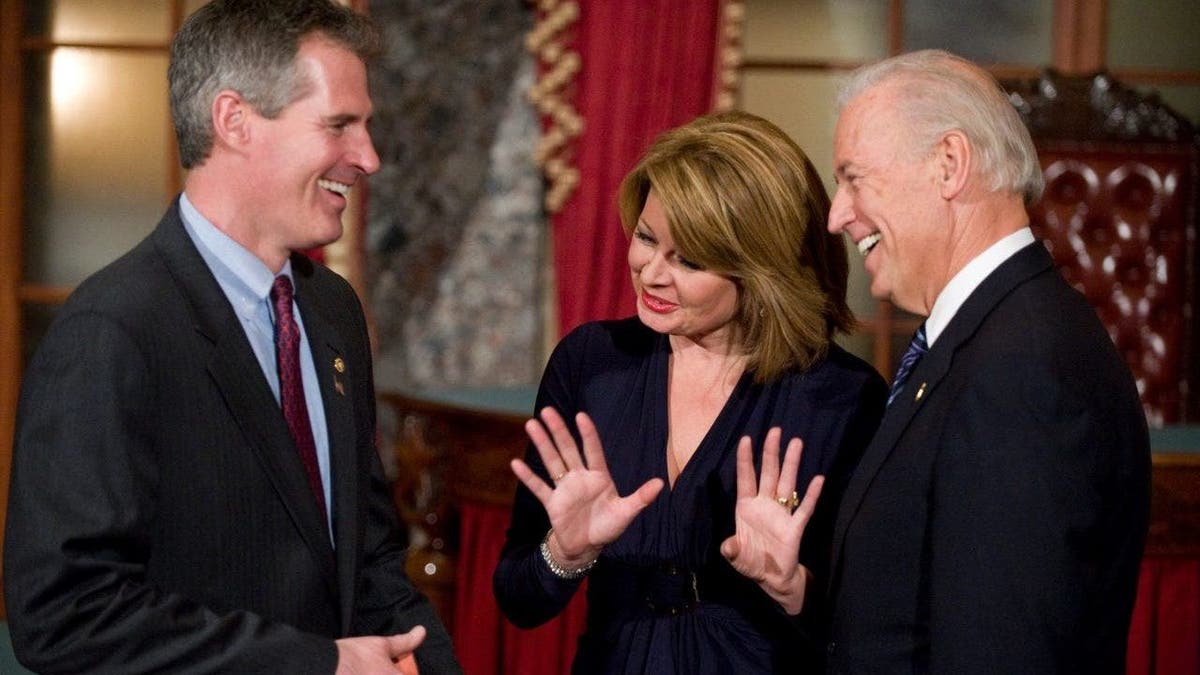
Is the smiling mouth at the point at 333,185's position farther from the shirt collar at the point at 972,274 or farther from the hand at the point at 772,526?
the shirt collar at the point at 972,274

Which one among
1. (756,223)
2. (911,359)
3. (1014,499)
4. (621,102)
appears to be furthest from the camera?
(621,102)

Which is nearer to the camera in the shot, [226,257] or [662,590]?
[226,257]

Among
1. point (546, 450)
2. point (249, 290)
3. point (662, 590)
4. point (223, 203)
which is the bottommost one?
point (662, 590)

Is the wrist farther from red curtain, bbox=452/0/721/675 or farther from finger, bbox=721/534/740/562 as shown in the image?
red curtain, bbox=452/0/721/675

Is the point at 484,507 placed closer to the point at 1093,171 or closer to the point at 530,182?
the point at 530,182

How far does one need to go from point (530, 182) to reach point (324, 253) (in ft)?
2.55

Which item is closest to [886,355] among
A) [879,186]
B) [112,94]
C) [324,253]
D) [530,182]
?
[530,182]

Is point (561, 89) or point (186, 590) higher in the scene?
point (561, 89)

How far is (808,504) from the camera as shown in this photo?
198cm

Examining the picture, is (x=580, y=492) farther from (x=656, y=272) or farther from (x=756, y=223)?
(x=756, y=223)

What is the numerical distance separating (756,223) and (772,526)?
0.48m

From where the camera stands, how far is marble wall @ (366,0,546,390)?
514 centimetres

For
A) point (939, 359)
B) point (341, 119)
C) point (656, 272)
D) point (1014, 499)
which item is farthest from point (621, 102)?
point (1014, 499)

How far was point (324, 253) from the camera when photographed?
4957mm
